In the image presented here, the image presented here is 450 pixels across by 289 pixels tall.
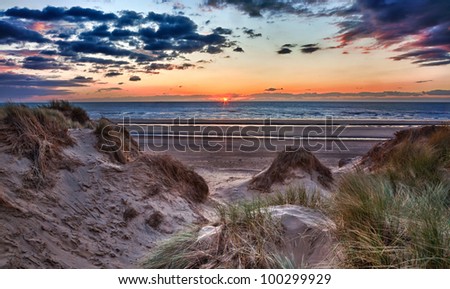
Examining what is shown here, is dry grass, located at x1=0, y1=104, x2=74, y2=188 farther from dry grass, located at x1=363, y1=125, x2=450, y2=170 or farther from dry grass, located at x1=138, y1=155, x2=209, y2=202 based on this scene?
dry grass, located at x1=363, y1=125, x2=450, y2=170

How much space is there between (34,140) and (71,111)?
13.5 feet

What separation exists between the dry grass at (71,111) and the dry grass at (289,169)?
416 cm

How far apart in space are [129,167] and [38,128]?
144cm

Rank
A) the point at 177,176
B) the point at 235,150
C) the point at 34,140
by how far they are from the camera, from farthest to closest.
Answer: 1. the point at 235,150
2. the point at 177,176
3. the point at 34,140

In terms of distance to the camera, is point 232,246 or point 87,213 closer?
point 232,246

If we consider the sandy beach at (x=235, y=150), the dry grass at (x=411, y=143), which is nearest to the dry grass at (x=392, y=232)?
the dry grass at (x=411, y=143)

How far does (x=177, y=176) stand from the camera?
6430 millimetres

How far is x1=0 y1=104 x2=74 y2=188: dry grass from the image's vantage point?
4.25m

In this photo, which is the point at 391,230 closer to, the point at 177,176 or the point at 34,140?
the point at 34,140

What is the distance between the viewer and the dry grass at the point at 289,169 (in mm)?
7836

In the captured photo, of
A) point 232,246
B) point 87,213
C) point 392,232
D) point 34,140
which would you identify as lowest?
point 87,213

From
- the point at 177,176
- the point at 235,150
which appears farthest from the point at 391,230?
the point at 235,150

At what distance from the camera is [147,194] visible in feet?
17.5

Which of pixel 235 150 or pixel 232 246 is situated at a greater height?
pixel 232 246
